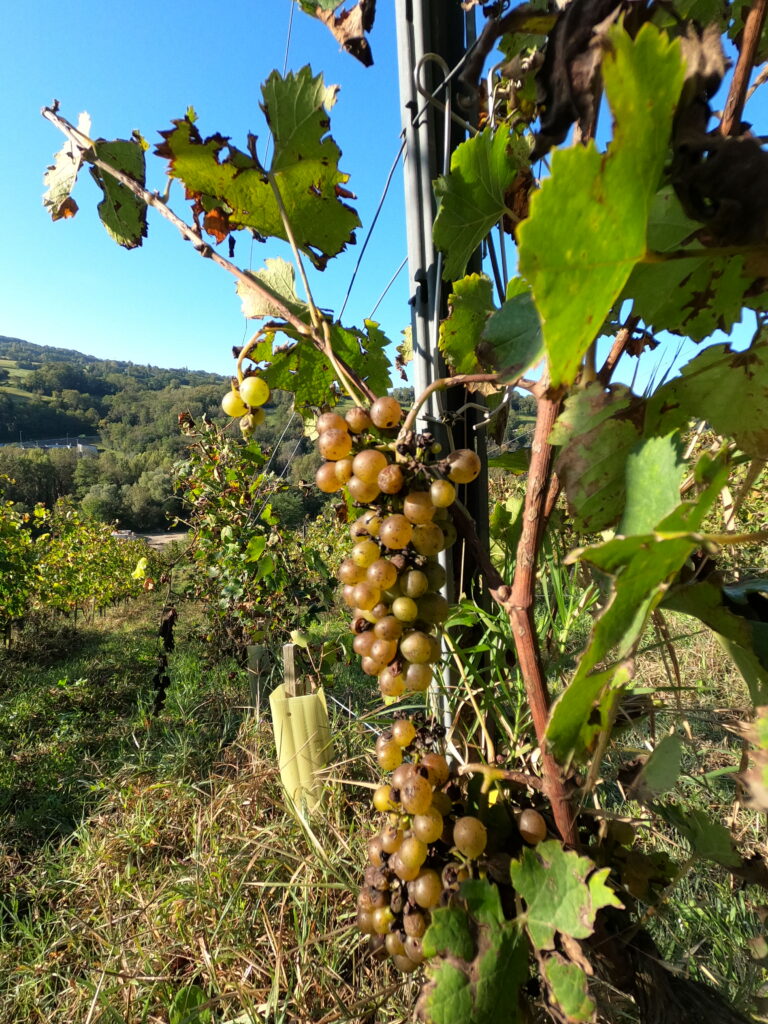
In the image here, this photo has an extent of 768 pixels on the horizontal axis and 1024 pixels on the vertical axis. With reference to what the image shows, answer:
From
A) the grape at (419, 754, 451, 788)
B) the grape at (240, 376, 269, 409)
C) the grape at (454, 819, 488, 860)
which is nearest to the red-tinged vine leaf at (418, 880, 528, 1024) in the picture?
the grape at (454, 819, 488, 860)

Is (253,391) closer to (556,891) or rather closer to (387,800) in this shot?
(387,800)

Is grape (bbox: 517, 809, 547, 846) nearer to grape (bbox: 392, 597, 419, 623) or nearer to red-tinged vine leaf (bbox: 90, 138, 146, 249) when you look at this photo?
grape (bbox: 392, 597, 419, 623)

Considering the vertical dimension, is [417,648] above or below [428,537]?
below

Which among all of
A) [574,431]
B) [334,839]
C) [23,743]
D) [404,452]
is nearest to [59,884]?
[334,839]

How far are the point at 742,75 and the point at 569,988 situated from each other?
0.85 metres

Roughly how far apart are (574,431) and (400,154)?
867mm

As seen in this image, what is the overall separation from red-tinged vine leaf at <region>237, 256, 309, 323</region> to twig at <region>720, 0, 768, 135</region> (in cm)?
54

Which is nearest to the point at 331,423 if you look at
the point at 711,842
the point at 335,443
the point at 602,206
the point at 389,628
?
the point at 335,443

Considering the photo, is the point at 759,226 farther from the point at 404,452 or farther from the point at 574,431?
the point at 404,452

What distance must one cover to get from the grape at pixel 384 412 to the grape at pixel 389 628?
0.78 feet

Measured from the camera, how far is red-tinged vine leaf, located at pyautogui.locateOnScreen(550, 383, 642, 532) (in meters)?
0.53

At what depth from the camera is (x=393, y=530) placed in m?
0.61

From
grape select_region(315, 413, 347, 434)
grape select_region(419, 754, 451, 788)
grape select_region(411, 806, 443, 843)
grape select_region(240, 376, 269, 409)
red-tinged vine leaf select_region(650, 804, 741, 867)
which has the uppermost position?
grape select_region(240, 376, 269, 409)

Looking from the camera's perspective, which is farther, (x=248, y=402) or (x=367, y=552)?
(x=248, y=402)
